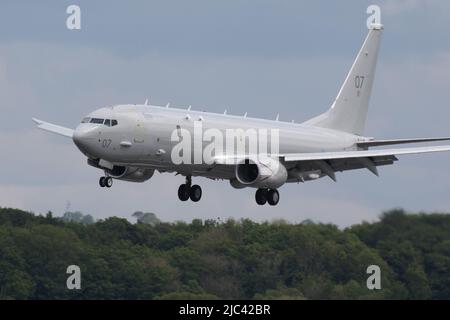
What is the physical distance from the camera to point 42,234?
108 m

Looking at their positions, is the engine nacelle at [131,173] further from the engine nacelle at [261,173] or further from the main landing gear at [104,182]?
the engine nacelle at [261,173]

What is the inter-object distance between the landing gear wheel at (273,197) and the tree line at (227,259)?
14.5 feet

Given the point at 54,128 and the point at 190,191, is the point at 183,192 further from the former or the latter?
the point at 54,128

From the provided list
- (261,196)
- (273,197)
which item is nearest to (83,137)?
(261,196)

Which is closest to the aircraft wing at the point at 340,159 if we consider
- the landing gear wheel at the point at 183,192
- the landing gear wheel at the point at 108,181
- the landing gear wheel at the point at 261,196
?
the landing gear wheel at the point at 261,196

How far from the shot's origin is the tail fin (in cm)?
10538

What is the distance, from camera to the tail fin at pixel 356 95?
10538 centimetres

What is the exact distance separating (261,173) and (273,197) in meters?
2.86

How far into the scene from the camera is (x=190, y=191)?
97688mm

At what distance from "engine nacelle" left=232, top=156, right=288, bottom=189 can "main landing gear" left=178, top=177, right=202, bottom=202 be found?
2.88 m
